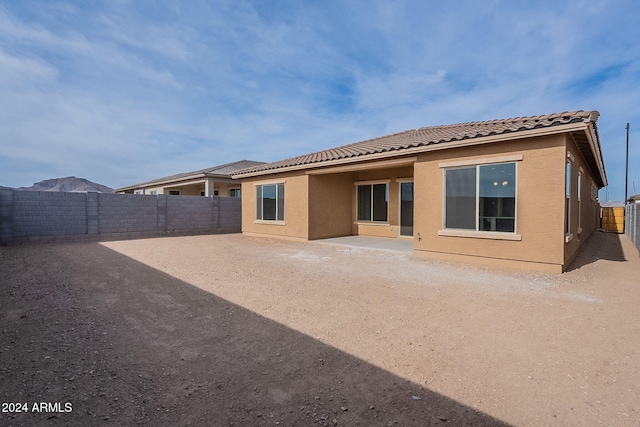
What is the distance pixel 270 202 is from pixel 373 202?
4.96 meters

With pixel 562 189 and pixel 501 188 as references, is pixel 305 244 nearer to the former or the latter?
pixel 501 188

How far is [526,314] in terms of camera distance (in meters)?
4.21

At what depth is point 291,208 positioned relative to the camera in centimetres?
1297

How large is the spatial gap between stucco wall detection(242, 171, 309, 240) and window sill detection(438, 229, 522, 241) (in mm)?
5833

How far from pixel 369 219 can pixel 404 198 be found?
2049 millimetres

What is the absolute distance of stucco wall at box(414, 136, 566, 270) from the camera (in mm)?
6512

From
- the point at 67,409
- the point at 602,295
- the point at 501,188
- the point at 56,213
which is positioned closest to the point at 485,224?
the point at 501,188

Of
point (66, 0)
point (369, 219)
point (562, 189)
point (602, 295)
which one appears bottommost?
point (602, 295)

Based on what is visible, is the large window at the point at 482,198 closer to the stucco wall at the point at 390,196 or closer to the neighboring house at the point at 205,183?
the stucco wall at the point at 390,196

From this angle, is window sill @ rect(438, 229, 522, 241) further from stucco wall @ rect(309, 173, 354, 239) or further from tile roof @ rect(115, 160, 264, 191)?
tile roof @ rect(115, 160, 264, 191)

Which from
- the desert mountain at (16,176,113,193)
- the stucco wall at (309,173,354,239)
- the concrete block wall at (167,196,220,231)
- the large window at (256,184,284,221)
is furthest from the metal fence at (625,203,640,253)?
the desert mountain at (16,176,113,193)

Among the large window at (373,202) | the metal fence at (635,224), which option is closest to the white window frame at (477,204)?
the large window at (373,202)

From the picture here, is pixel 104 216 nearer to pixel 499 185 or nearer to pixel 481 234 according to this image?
pixel 481 234

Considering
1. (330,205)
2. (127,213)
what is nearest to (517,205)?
(330,205)
